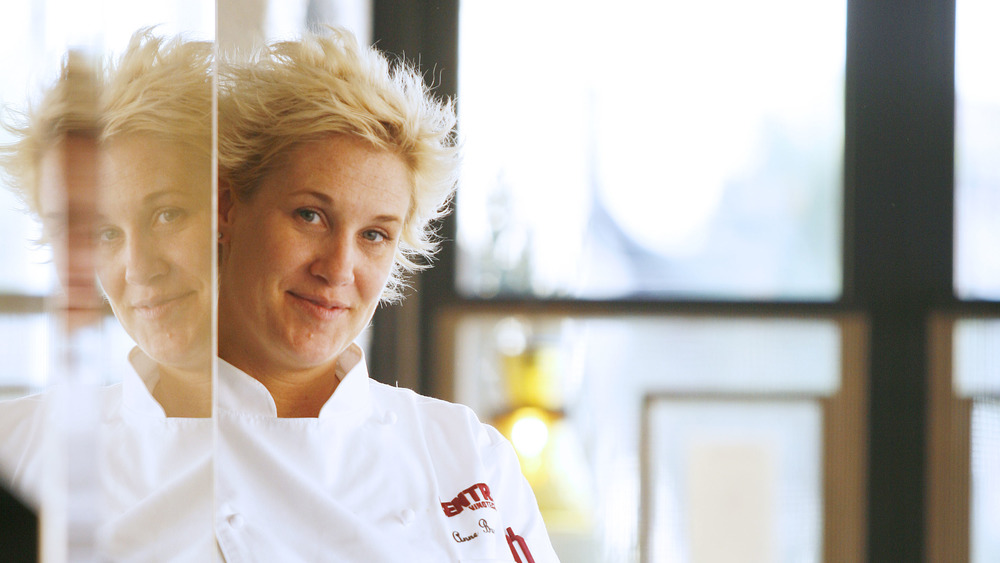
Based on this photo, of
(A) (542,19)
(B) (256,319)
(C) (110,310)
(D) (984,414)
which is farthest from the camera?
(D) (984,414)

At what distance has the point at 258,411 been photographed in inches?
22.8

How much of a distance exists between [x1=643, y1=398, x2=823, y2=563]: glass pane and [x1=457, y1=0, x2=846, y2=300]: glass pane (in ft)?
0.52

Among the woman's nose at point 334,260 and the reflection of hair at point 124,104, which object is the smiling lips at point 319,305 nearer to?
the woman's nose at point 334,260

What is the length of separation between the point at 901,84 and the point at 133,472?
94 centimetres

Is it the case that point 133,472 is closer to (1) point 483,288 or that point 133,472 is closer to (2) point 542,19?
(1) point 483,288

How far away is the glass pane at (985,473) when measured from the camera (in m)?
1.01

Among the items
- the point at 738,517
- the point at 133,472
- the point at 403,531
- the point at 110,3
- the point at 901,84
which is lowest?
the point at 738,517

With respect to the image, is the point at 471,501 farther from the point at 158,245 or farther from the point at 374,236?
the point at 158,245

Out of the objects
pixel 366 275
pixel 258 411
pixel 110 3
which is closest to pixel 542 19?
pixel 366 275

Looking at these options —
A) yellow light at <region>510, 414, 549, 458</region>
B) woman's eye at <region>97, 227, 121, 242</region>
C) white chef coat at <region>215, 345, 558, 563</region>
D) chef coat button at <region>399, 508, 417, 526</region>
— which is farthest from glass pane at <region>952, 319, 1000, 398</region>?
woman's eye at <region>97, 227, 121, 242</region>

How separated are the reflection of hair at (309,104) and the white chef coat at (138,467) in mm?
211

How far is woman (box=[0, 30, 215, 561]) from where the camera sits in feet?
0.67

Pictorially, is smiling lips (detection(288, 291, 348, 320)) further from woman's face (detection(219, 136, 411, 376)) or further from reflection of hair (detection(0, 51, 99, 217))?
reflection of hair (detection(0, 51, 99, 217))

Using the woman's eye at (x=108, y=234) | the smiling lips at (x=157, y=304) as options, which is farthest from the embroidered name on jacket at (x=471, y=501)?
the woman's eye at (x=108, y=234)
